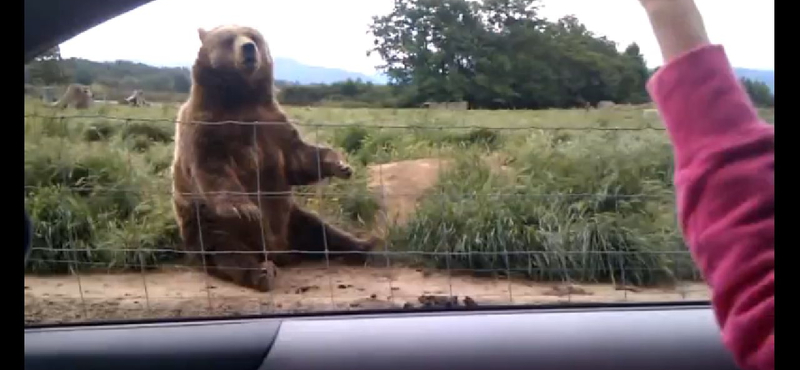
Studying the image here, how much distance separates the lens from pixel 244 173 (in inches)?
92.3

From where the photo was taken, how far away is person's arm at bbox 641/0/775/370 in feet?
2.19

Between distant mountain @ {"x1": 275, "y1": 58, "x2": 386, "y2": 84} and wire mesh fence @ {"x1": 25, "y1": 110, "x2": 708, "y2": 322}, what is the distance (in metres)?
0.12

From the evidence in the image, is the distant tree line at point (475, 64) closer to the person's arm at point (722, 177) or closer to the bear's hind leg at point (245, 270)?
the bear's hind leg at point (245, 270)

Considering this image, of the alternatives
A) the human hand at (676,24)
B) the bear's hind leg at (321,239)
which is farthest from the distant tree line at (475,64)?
the human hand at (676,24)

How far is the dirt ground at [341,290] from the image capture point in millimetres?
2115

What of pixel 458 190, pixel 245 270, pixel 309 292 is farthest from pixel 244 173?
pixel 458 190

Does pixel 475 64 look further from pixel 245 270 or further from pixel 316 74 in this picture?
pixel 245 270

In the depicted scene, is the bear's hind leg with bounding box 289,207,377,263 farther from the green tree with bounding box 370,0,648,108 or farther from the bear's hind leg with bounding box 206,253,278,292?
the green tree with bounding box 370,0,648,108

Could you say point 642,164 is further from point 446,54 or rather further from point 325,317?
point 325,317

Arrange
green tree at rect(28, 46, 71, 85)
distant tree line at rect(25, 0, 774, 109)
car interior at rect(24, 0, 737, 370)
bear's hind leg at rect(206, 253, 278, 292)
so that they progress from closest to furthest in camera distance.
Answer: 1. green tree at rect(28, 46, 71, 85)
2. car interior at rect(24, 0, 737, 370)
3. distant tree line at rect(25, 0, 774, 109)
4. bear's hind leg at rect(206, 253, 278, 292)

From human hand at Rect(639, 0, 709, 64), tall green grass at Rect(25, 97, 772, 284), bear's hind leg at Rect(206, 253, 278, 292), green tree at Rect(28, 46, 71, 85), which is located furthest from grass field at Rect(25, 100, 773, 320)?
human hand at Rect(639, 0, 709, 64)

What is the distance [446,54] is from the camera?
2139mm

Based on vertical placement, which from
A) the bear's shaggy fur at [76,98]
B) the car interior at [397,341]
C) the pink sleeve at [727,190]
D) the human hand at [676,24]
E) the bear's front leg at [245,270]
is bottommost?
the car interior at [397,341]
